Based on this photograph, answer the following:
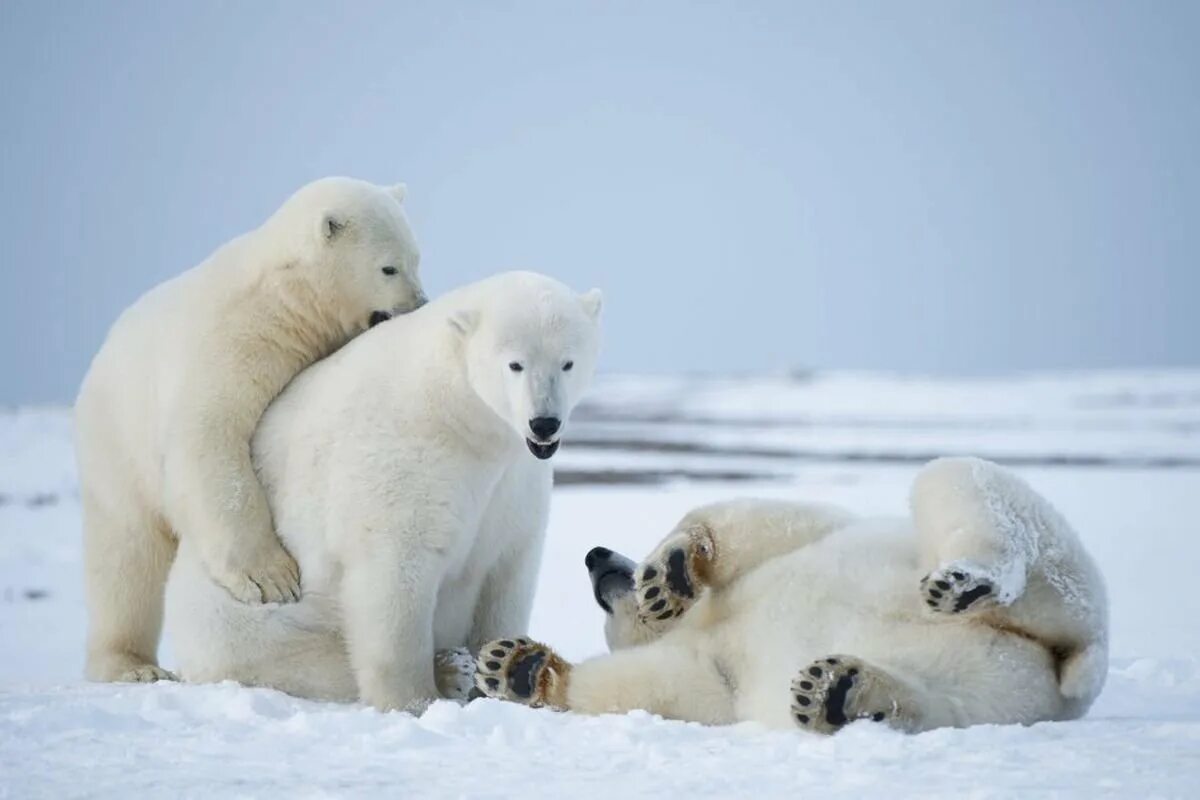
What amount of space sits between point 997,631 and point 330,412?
2.19 m

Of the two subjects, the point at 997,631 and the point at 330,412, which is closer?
Result: the point at 997,631

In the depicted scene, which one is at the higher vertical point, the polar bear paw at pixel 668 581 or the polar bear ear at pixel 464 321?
the polar bear ear at pixel 464 321

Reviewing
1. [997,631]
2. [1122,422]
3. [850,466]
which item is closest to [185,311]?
[997,631]

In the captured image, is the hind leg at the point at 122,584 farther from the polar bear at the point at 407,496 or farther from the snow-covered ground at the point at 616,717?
the polar bear at the point at 407,496

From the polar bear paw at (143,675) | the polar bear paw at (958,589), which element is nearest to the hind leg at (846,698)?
the polar bear paw at (958,589)

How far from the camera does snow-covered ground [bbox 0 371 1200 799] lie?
277cm

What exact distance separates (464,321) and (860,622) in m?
1.54

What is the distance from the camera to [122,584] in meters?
5.22

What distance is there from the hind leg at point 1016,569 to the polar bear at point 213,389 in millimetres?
2094

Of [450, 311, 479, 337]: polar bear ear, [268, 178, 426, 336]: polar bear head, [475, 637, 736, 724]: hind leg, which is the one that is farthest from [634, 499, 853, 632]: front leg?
[268, 178, 426, 336]: polar bear head

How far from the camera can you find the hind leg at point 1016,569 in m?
3.35

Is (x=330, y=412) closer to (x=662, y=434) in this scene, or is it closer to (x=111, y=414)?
(x=111, y=414)

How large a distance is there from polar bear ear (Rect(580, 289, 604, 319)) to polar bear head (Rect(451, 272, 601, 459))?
6 cm

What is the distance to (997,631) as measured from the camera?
354 centimetres
